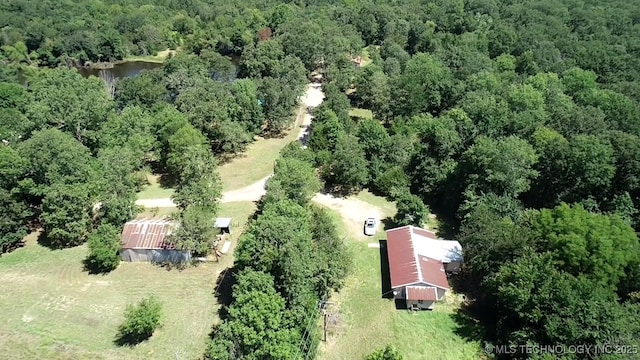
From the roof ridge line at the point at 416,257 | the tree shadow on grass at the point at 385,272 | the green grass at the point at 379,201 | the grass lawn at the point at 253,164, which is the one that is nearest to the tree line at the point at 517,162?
the green grass at the point at 379,201

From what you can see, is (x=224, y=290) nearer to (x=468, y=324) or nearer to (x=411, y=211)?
(x=411, y=211)

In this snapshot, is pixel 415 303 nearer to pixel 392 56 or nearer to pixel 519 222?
pixel 519 222

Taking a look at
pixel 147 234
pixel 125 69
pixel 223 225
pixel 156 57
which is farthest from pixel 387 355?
pixel 156 57

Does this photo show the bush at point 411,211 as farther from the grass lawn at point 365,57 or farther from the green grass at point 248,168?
the grass lawn at point 365,57

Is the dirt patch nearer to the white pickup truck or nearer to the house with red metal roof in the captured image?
the white pickup truck

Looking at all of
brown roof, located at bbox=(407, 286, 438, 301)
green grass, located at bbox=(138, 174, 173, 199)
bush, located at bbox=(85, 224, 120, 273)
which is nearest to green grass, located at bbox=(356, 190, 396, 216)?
brown roof, located at bbox=(407, 286, 438, 301)

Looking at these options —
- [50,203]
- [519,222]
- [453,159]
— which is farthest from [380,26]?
[50,203]
